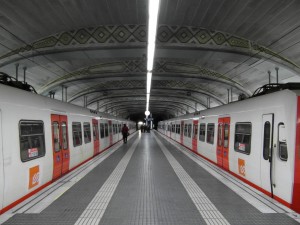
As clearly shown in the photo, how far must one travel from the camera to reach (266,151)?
5.87 m

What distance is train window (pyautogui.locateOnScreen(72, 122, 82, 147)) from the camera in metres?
9.52

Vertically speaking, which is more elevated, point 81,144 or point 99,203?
point 81,144

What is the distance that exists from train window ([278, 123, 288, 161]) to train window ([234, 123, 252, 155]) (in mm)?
1589

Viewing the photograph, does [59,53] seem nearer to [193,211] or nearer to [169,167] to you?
[169,167]

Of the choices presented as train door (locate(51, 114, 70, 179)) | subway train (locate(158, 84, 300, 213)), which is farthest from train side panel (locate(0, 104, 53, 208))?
subway train (locate(158, 84, 300, 213))

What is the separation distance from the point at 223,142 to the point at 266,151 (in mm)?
3423

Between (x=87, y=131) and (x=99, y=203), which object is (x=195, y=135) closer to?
(x=87, y=131)

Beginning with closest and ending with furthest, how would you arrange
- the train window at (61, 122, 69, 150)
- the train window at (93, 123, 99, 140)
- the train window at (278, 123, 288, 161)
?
1. the train window at (278, 123, 288, 161)
2. the train window at (61, 122, 69, 150)
3. the train window at (93, 123, 99, 140)

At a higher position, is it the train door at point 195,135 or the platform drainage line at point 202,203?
the train door at point 195,135

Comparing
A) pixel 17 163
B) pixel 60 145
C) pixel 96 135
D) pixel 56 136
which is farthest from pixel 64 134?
pixel 96 135

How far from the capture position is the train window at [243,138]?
273 inches

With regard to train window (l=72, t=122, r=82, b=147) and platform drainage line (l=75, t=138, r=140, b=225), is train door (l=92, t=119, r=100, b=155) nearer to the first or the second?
train window (l=72, t=122, r=82, b=147)

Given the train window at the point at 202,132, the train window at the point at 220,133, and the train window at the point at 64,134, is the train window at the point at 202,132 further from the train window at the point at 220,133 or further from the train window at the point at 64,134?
the train window at the point at 64,134

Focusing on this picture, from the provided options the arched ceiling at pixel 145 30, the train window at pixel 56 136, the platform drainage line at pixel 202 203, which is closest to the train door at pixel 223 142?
the platform drainage line at pixel 202 203
